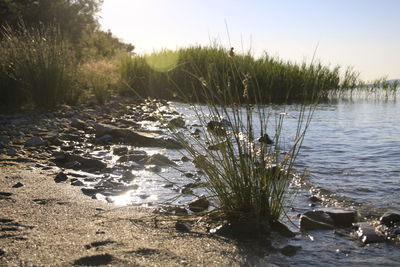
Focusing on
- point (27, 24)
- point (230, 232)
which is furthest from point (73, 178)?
point (27, 24)

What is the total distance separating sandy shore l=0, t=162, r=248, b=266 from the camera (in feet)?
6.47

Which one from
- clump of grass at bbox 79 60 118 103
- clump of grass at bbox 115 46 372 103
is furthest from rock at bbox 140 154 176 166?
clump of grass at bbox 115 46 372 103

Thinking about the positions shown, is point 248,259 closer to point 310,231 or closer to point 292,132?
point 310,231

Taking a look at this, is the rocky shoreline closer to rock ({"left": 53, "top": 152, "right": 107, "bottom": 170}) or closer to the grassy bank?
rock ({"left": 53, "top": 152, "right": 107, "bottom": 170})

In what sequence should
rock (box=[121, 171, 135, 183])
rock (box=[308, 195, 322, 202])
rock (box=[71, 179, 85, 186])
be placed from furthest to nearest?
rock (box=[121, 171, 135, 183])
rock (box=[71, 179, 85, 186])
rock (box=[308, 195, 322, 202])

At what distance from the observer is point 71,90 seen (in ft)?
29.1

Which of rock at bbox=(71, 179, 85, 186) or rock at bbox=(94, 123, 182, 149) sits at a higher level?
rock at bbox=(94, 123, 182, 149)

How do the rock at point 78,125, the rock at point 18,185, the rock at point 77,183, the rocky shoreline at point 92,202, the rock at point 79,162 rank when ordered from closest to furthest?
1. the rocky shoreline at point 92,202
2. the rock at point 18,185
3. the rock at point 77,183
4. the rock at point 79,162
5. the rock at point 78,125

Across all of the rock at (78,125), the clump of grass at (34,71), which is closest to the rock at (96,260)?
the rock at (78,125)

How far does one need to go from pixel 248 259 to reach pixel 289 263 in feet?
0.73

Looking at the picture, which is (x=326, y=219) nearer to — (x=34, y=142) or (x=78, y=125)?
(x=34, y=142)

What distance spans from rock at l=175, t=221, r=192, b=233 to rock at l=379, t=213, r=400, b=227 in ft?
4.62

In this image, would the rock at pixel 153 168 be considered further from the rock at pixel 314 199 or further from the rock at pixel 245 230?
the rock at pixel 245 230

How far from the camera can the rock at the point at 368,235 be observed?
8.33 ft
